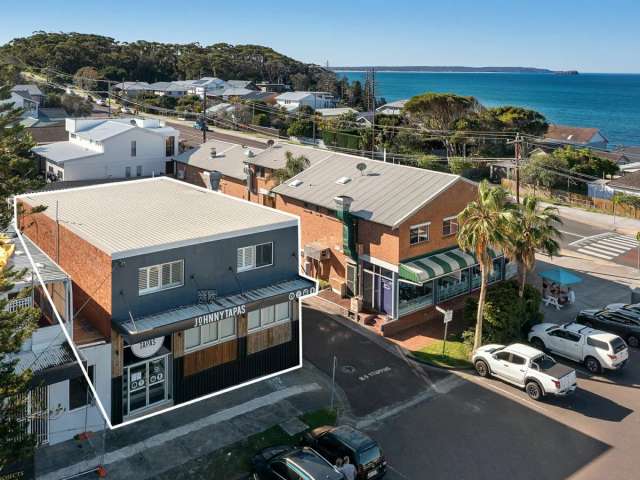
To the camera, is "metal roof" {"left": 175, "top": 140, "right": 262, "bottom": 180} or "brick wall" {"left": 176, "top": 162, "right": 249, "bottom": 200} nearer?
"brick wall" {"left": 176, "top": 162, "right": 249, "bottom": 200}

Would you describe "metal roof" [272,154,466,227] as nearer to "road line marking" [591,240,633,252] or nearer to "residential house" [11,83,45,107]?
"road line marking" [591,240,633,252]

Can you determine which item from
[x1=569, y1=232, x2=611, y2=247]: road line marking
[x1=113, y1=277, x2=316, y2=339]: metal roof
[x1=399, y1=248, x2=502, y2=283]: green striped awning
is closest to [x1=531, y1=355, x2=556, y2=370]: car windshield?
[x1=399, y1=248, x2=502, y2=283]: green striped awning

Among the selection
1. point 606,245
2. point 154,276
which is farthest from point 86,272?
point 606,245

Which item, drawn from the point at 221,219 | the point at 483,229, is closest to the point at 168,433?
the point at 221,219

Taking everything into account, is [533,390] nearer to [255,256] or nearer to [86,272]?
[255,256]

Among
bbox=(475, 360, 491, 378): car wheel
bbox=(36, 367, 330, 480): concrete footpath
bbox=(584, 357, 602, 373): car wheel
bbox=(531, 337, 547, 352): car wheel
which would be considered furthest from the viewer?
bbox=(531, 337, 547, 352): car wheel

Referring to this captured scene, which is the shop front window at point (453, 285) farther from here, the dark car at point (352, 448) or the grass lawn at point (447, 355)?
the dark car at point (352, 448)
